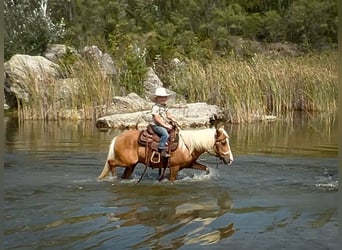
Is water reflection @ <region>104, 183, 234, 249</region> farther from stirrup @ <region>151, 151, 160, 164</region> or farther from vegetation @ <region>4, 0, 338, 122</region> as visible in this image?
vegetation @ <region>4, 0, 338, 122</region>

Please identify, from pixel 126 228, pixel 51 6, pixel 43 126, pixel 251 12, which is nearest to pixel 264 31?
pixel 251 12

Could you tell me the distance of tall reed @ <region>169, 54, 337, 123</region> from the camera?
8.52m

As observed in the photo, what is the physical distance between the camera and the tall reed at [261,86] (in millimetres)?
8523

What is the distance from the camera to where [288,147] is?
6367 mm

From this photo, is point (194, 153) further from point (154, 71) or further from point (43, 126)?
point (154, 71)

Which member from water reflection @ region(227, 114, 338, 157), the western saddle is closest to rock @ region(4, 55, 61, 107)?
water reflection @ region(227, 114, 338, 157)

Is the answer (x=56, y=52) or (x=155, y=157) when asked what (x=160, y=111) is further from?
(x=56, y=52)

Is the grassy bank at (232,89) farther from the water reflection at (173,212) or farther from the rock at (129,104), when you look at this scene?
the water reflection at (173,212)

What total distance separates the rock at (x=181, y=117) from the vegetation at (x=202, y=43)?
27 cm

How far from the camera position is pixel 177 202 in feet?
12.5

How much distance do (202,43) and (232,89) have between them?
3926mm

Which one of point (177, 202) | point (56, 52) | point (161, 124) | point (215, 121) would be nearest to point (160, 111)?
point (161, 124)

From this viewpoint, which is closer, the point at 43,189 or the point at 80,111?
the point at 43,189

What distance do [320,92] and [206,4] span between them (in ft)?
16.1
